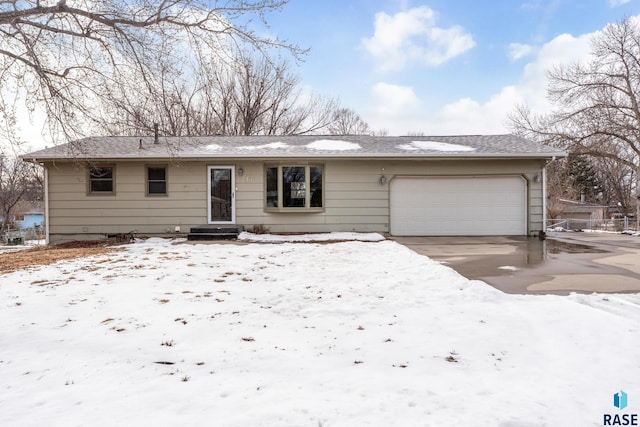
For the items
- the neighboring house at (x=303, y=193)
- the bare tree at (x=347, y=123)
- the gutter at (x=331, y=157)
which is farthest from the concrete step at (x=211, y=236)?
the bare tree at (x=347, y=123)

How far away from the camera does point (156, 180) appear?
34.8 feet

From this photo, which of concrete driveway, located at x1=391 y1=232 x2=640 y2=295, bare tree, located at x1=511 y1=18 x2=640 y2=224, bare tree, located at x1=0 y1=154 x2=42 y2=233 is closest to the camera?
concrete driveway, located at x1=391 y1=232 x2=640 y2=295

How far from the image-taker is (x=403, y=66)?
14.0 meters

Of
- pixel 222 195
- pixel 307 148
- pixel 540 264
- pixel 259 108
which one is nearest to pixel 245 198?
pixel 222 195

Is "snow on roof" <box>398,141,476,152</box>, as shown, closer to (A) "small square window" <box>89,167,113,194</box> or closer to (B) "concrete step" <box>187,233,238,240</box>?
(B) "concrete step" <box>187,233,238,240</box>

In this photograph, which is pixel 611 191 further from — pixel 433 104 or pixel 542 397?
pixel 542 397

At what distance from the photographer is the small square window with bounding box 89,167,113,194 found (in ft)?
34.5

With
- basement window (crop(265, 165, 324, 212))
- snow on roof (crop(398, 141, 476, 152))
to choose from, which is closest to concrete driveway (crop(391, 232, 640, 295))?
snow on roof (crop(398, 141, 476, 152))

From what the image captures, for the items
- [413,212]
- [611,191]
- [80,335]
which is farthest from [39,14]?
[611,191]

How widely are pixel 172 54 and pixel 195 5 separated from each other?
0.97m

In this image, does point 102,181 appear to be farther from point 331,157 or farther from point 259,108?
point 259,108

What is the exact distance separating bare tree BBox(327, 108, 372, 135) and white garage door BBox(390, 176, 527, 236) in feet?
46.0

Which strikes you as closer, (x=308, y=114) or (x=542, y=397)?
(x=542, y=397)

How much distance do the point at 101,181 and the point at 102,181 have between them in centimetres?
3
